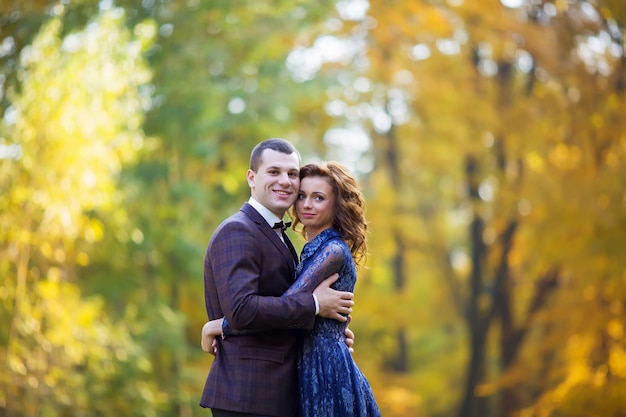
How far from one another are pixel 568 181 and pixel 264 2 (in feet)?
13.3

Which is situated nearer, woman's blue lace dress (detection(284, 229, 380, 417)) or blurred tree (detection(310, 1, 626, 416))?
woman's blue lace dress (detection(284, 229, 380, 417))

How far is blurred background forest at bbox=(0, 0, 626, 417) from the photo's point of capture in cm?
792

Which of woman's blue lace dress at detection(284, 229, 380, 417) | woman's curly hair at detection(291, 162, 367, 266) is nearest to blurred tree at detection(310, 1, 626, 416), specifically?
woman's curly hair at detection(291, 162, 367, 266)

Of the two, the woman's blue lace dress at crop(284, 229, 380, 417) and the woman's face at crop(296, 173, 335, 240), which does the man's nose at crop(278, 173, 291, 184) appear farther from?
the woman's blue lace dress at crop(284, 229, 380, 417)

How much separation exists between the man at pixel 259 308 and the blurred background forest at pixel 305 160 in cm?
460

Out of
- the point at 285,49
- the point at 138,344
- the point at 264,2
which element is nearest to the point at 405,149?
the point at 285,49

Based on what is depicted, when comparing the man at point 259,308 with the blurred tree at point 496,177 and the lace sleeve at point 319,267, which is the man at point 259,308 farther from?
the blurred tree at point 496,177

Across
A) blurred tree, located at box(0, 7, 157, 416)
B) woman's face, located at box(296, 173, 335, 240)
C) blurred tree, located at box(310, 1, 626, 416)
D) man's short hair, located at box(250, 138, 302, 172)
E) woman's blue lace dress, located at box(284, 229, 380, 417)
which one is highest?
man's short hair, located at box(250, 138, 302, 172)

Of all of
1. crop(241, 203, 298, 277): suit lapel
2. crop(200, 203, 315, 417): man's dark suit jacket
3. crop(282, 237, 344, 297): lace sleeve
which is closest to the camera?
crop(200, 203, 315, 417): man's dark suit jacket

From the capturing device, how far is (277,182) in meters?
3.56

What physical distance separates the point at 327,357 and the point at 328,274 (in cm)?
34

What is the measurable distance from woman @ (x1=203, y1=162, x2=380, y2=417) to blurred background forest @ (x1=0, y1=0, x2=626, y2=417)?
4.59 meters

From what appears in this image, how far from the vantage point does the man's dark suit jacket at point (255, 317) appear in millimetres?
3283

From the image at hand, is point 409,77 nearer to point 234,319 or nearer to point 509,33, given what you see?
point 509,33
